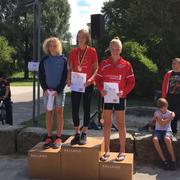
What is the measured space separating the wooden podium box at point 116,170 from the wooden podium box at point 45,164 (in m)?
0.67

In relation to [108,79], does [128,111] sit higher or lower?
lower

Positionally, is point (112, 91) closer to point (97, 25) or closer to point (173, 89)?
point (173, 89)

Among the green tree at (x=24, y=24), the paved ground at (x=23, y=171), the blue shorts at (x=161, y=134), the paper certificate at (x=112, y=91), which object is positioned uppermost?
Result: the green tree at (x=24, y=24)

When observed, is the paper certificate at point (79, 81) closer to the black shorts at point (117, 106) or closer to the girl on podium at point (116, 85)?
the girl on podium at point (116, 85)

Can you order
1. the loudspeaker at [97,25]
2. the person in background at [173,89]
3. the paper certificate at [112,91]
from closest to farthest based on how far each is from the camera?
the paper certificate at [112,91], the person in background at [173,89], the loudspeaker at [97,25]

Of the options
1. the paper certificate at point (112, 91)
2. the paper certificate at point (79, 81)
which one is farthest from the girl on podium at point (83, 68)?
the paper certificate at point (112, 91)

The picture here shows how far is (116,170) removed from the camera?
618cm

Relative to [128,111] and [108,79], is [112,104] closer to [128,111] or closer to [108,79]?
[108,79]

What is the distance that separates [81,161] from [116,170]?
20.7 inches

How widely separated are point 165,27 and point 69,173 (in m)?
13.4

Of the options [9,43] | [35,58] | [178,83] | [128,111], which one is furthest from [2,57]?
[178,83]

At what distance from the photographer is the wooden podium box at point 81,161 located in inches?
247

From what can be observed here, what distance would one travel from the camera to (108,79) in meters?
6.55

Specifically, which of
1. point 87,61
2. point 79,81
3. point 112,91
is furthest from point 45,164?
point 87,61
